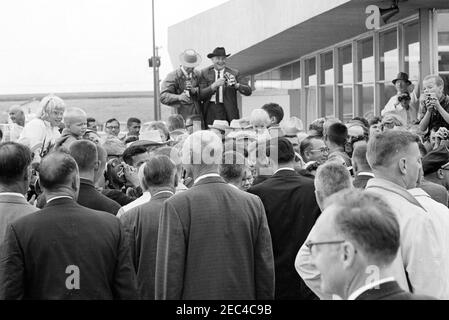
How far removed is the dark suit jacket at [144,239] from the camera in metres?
6.03

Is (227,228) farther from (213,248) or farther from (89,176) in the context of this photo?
(89,176)

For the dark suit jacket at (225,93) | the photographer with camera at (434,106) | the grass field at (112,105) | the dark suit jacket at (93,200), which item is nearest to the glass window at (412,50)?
the dark suit jacket at (225,93)

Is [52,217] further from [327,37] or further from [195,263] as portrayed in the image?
[327,37]

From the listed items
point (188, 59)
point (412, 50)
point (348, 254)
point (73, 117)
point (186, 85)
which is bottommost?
point (348, 254)

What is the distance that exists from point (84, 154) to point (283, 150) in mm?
1646

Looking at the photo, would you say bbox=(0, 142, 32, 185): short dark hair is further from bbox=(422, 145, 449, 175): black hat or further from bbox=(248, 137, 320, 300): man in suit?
bbox=(422, 145, 449, 175): black hat

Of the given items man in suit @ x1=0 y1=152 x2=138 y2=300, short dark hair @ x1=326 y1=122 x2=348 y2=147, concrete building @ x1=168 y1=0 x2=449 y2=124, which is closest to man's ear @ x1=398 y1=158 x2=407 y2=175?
man in suit @ x1=0 y1=152 x2=138 y2=300

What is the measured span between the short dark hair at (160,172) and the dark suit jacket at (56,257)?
1.16m

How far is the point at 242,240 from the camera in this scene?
5.56 metres

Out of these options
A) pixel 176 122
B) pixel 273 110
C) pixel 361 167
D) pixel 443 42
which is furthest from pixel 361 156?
pixel 443 42

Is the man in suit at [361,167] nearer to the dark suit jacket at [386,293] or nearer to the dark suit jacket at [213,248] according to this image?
the dark suit jacket at [213,248]

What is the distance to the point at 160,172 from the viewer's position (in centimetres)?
624

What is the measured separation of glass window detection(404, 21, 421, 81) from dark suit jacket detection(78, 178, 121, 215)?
11.8 m

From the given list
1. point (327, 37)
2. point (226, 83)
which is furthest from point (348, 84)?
point (226, 83)
